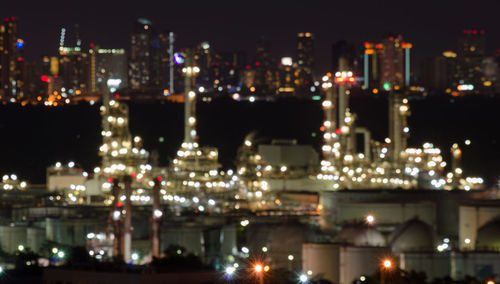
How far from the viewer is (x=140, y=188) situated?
1877 inches

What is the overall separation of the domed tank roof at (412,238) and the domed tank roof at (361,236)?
0.29 meters

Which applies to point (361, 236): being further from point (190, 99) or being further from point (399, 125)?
point (399, 125)

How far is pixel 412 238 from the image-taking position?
30391 mm

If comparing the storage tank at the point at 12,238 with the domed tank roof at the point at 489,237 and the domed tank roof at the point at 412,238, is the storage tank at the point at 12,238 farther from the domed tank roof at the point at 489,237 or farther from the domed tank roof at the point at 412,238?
the domed tank roof at the point at 489,237

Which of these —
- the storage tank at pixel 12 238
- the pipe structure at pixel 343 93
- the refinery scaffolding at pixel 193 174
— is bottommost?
the storage tank at pixel 12 238

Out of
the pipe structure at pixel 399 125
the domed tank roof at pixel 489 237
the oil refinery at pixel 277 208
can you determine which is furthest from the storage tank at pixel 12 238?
the pipe structure at pixel 399 125

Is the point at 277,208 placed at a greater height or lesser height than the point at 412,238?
greater

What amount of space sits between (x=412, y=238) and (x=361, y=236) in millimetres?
1041

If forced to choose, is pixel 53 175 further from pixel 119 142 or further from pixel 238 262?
pixel 238 262

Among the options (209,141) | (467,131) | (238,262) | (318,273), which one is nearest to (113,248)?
(238,262)

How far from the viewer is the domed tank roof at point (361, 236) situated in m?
30.3

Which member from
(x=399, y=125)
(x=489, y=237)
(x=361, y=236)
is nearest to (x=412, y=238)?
(x=361, y=236)

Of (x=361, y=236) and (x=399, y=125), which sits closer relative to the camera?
(x=361, y=236)

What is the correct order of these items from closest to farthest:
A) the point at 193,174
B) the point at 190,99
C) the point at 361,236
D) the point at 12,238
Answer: the point at 361,236, the point at 12,238, the point at 193,174, the point at 190,99
